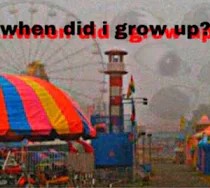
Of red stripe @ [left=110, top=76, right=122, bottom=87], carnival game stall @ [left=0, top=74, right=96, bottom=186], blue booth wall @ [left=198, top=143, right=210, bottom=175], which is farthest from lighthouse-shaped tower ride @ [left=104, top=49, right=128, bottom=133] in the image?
carnival game stall @ [left=0, top=74, right=96, bottom=186]

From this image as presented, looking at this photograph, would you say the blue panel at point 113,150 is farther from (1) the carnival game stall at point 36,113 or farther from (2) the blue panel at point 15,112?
(2) the blue panel at point 15,112

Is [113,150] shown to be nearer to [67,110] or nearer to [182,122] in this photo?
[67,110]

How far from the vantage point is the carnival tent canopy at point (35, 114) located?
30.1ft

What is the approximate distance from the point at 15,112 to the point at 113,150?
16363 millimetres

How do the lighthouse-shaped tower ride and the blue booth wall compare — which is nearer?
the lighthouse-shaped tower ride

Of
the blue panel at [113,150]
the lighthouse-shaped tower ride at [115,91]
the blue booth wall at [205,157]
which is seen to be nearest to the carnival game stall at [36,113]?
the blue panel at [113,150]

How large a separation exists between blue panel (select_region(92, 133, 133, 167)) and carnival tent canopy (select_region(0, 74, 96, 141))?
15.1 meters

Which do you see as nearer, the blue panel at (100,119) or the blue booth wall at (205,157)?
the blue panel at (100,119)

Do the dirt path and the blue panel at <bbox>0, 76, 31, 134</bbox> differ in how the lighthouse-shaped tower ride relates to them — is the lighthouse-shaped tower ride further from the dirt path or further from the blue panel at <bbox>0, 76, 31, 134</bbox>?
the blue panel at <bbox>0, 76, 31, 134</bbox>

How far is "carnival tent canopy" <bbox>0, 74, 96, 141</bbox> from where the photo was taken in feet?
30.1

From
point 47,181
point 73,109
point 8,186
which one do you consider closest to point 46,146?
point 8,186

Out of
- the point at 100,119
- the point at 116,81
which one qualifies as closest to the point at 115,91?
the point at 116,81

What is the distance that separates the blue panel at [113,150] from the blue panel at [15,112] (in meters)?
15.9

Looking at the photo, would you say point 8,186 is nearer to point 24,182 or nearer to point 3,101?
point 24,182
